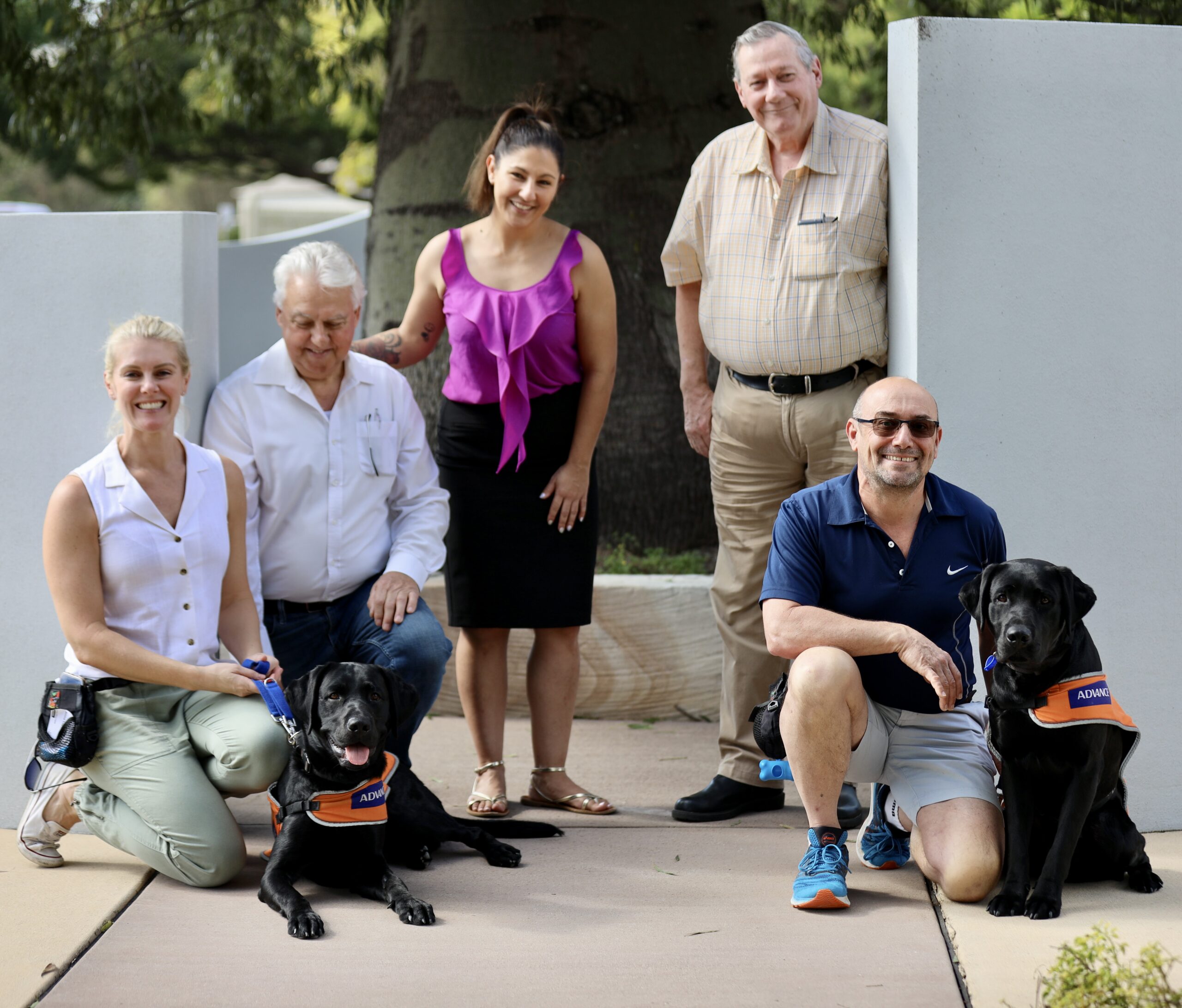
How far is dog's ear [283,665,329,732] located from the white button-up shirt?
1.92 feet

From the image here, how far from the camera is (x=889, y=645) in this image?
11.8 feet

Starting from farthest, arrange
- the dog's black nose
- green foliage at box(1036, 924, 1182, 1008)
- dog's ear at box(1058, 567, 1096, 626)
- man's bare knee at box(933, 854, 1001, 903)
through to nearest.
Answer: man's bare knee at box(933, 854, 1001, 903) → dog's ear at box(1058, 567, 1096, 626) → the dog's black nose → green foliage at box(1036, 924, 1182, 1008)

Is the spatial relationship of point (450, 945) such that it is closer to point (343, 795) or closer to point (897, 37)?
point (343, 795)

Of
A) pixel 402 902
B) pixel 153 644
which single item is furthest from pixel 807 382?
pixel 153 644

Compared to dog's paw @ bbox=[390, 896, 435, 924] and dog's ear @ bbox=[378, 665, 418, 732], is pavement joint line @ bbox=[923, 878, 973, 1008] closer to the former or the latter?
dog's paw @ bbox=[390, 896, 435, 924]

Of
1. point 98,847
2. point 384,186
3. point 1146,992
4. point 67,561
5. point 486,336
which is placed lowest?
point 98,847

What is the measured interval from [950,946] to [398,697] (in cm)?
153

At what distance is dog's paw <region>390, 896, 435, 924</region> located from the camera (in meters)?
3.51

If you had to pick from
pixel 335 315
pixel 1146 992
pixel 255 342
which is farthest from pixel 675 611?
pixel 255 342

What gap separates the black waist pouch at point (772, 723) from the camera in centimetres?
378

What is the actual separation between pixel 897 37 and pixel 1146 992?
2914mm

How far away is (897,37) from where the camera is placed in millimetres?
4316

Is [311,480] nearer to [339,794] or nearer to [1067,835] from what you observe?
[339,794]

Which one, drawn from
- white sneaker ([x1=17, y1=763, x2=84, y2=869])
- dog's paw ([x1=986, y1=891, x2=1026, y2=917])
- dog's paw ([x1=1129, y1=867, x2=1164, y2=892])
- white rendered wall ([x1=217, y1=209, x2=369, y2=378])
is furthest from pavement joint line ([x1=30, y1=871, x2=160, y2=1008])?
white rendered wall ([x1=217, y1=209, x2=369, y2=378])
